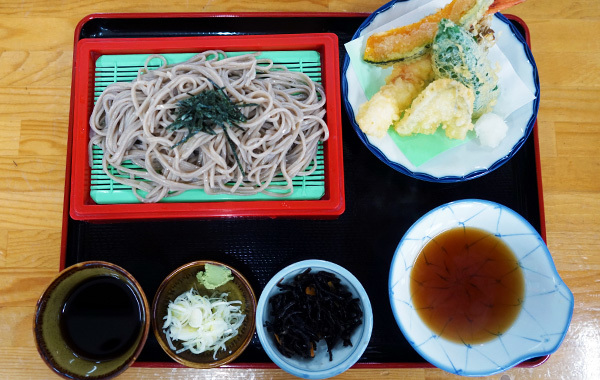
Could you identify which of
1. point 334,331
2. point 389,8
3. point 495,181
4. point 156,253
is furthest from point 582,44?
point 156,253

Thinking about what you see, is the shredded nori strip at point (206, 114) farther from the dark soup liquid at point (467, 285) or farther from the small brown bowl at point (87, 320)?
the dark soup liquid at point (467, 285)

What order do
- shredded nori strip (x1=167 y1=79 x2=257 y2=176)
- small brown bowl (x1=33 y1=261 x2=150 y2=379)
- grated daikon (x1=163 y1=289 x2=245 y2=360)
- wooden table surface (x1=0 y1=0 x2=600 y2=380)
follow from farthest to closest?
wooden table surface (x1=0 y1=0 x2=600 y2=380) → shredded nori strip (x1=167 y1=79 x2=257 y2=176) → grated daikon (x1=163 y1=289 x2=245 y2=360) → small brown bowl (x1=33 y1=261 x2=150 y2=379)

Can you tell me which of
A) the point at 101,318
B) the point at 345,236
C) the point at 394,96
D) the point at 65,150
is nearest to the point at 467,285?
the point at 345,236

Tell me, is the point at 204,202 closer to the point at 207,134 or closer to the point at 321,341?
the point at 207,134

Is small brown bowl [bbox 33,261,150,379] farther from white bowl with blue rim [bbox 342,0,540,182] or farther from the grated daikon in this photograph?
white bowl with blue rim [bbox 342,0,540,182]

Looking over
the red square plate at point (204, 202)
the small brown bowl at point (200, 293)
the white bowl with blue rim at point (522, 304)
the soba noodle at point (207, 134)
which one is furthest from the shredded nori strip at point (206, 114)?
the white bowl with blue rim at point (522, 304)

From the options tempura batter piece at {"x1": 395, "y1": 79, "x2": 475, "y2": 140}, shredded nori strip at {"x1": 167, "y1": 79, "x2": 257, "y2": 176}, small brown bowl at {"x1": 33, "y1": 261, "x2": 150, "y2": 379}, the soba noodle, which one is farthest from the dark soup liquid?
small brown bowl at {"x1": 33, "y1": 261, "x2": 150, "y2": 379}

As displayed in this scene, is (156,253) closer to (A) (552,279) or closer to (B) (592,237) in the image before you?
(A) (552,279)
